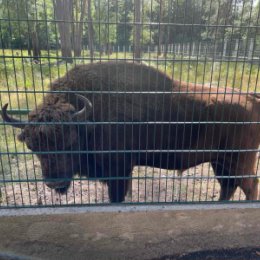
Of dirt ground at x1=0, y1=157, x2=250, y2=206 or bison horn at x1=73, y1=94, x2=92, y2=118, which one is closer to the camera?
bison horn at x1=73, y1=94, x2=92, y2=118

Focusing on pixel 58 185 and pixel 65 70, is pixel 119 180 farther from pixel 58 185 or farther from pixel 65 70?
pixel 65 70

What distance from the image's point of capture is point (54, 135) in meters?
3.70

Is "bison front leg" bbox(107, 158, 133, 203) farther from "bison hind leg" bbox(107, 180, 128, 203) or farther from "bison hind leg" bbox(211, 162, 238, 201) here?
"bison hind leg" bbox(211, 162, 238, 201)

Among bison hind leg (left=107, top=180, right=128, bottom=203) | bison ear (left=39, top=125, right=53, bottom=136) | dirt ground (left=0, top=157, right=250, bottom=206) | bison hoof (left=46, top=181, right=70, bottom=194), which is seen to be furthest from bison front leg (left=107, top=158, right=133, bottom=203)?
bison ear (left=39, top=125, right=53, bottom=136)

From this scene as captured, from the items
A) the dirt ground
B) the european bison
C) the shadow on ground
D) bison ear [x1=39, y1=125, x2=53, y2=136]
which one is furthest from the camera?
the dirt ground

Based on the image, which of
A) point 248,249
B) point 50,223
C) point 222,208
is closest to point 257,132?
point 222,208

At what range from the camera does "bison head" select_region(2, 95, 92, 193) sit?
3.74 m

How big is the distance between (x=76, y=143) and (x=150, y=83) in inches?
47.7

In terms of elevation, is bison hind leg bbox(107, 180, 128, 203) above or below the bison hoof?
below

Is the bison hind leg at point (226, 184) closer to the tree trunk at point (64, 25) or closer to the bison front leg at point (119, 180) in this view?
the bison front leg at point (119, 180)

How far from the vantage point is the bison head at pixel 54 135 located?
12.3ft

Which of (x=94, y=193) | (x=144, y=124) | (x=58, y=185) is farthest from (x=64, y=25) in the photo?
(x=94, y=193)

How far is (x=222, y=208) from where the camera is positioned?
13.1 ft

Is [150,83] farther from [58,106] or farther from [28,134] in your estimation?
[28,134]
